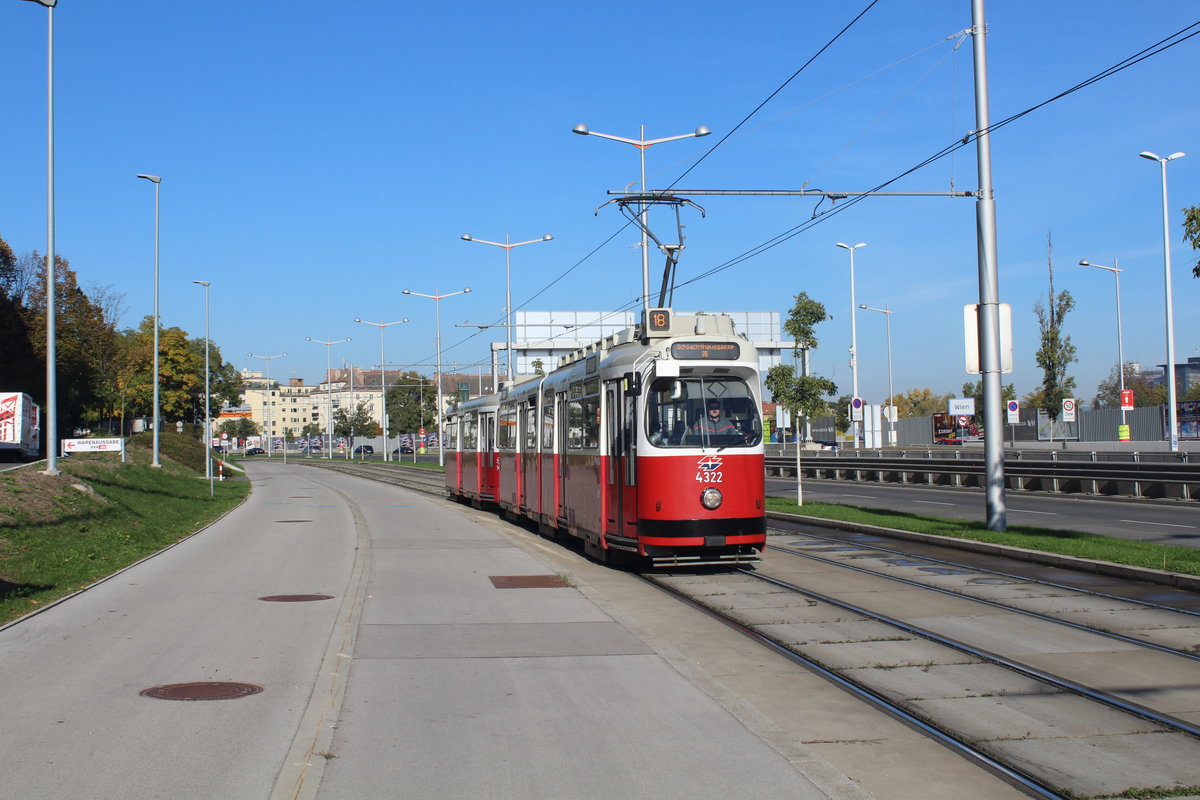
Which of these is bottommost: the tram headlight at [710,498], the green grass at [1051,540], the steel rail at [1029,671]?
the steel rail at [1029,671]

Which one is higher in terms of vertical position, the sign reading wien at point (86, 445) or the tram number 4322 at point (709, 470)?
the sign reading wien at point (86, 445)

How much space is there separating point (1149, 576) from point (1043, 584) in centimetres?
126

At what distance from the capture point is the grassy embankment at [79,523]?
44.1 ft

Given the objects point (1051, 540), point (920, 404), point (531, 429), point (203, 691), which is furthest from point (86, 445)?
point (920, 404)

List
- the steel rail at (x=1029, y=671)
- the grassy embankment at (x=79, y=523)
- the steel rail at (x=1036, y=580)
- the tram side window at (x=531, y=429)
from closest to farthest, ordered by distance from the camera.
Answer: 1. the steel rail at (x=1029, y=671)
2. the steel rail at (x=1036, y=580)
3. the grassy embankment at (x=79, y=523)
4. the tram side window at (x=531, y=429)

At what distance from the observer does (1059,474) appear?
32.9 metres

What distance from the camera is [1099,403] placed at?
9825 cm

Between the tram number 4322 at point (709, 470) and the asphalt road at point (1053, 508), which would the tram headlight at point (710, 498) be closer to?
the tram number 4322 at point (709, 470)

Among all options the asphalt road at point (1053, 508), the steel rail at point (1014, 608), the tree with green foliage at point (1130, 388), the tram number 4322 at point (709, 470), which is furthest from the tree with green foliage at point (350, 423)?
the tram number 4322 at point (709, 470)

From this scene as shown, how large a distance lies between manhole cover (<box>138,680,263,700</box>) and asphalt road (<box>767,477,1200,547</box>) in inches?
603

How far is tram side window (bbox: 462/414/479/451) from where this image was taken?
30.2 meters

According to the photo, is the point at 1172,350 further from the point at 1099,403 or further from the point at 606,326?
the point at 1099,403

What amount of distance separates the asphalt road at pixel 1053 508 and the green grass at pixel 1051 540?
5.50ft

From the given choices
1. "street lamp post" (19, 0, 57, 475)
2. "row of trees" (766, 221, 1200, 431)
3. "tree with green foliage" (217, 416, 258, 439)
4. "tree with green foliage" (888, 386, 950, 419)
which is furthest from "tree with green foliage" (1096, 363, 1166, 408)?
"tree with green foliage" (217, 416, 258, 439)
